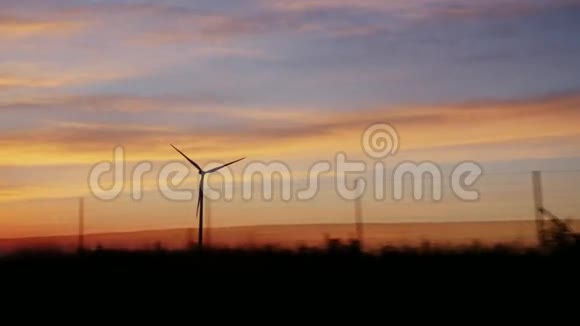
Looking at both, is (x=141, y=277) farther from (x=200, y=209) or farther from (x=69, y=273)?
(x=200, y=209)

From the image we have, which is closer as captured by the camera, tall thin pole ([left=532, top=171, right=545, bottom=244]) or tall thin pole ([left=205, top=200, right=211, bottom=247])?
tall thin pole ([left=532, top=171, right=545, bottom=244])

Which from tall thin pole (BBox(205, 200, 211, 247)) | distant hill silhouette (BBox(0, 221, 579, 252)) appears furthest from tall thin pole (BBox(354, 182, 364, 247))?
tall thin pole (BBox(205, 200, 211, 247))

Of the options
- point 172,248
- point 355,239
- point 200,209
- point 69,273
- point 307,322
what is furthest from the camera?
point 200,209

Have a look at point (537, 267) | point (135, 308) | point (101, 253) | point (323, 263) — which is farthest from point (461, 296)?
point (101, 253)

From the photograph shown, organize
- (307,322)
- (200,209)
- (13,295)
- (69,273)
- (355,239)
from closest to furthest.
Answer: (307,322) < (13,295) < (69,273) < (355,239) < (200,209)

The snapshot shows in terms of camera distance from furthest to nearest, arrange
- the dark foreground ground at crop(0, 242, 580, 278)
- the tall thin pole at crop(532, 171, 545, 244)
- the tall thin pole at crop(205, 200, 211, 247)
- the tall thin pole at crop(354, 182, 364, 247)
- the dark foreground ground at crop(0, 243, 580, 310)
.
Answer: the tall thin pole at crop(205, 200, 211, 247) < the tall thin pole at crop(354, 182, 364, 247) < the tall thin pole at crop(532, 171, 545, 244) < the dark foreground ground at crop(0, 242, 580, 278) < the dark foreground ground at crop(0, 243, 580, 310)

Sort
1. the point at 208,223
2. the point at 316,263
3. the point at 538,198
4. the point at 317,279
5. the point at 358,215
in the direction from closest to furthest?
the point at 317,279 → the point at 316,263 → the point at 538,198 → the point at 358,215 → the point at 208,223

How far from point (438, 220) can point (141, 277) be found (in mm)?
6978

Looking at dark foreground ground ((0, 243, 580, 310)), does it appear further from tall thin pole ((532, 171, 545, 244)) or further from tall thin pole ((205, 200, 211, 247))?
tall thin pole ((205, 200, 211, 247))

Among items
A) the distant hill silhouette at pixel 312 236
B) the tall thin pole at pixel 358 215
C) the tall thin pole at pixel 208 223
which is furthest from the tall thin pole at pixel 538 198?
the tall thin pole at pixel 208 223

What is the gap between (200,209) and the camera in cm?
2812

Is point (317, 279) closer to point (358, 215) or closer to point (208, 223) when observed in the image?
point (358, 215)

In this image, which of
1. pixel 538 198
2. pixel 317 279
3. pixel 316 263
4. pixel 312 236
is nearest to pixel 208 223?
pixel 312 236

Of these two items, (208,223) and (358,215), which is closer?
(358,215)
